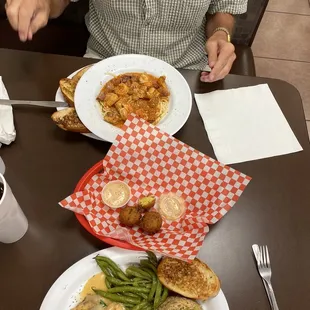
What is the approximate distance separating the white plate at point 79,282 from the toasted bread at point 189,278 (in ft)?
0.10

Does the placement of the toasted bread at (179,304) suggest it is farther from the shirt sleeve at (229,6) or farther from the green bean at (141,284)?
the shirt sleeve at (229,6)

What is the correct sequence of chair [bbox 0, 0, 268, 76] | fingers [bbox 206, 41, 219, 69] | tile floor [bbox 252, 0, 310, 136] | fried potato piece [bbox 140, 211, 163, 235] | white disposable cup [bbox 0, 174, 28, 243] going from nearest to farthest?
white disposable cup [bbox 0, 174, 28, 243], fried potato piece [bbox 140, 211, 163, 235], fingers [bbox 206, 41, 219, 69], chair [bbox 0, 0, 268, 76], tile floor [bbox 252, 0, 310, 136]

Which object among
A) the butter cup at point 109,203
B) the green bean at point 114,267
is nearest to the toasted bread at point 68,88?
the butter cup at point 109,203

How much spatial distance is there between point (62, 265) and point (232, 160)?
59 centimetres

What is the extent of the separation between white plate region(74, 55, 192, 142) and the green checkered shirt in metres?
0.22

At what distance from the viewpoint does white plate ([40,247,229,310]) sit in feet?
2.94

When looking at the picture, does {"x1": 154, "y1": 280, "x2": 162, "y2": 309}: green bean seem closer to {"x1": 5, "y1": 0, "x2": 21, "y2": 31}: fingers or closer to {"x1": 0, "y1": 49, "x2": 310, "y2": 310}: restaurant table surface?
{"x1": 0, "y1": 49, "x2": 310, "y2": 310}: restaurant table surface

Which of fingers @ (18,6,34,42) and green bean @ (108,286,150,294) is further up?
fingers @ (18,6,34,42)

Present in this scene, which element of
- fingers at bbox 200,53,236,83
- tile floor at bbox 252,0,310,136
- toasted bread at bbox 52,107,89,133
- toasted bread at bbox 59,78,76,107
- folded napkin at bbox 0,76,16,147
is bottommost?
tile floor at bbox 252,0,310,136

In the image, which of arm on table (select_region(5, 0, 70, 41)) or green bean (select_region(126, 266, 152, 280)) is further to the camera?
arm on table (select_region(5, 0, 70, 41))

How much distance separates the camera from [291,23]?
306 cm

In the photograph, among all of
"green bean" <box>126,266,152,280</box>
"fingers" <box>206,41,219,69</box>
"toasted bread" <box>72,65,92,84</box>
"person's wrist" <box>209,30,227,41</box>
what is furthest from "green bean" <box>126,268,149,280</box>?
"person's wrist" <box>209,30,227,41</box>

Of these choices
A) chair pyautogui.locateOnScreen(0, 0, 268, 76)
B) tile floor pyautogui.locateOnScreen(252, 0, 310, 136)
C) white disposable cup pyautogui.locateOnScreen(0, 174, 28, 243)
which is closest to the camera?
white disposable cup pyautogui.locateOnScreen(0, 174, 28, 243)

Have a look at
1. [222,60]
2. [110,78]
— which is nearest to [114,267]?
[110,78]
